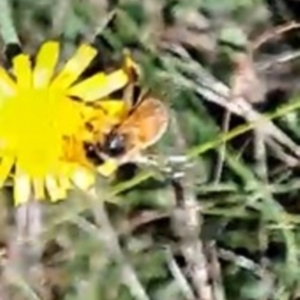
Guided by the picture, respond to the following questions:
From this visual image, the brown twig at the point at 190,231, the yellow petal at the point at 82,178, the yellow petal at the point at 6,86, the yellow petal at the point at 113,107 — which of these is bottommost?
the brown twig at the point at 190,231

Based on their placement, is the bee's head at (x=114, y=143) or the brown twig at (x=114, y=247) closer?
the bee's head at (x=114, y=143)

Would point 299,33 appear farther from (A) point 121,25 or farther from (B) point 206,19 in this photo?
(A) point 121,25

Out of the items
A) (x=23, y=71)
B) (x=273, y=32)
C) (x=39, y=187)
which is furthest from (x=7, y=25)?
(x=273, y=32)

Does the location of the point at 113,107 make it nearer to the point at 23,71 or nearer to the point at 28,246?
the point at 23,71

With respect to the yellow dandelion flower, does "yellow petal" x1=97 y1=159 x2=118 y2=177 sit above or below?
below

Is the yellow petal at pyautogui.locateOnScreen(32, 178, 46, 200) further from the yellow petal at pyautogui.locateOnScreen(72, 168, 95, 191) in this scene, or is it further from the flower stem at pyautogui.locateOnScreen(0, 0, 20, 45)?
the flower stem at pyautogui.locateOnScreen(0, 0, 20, 45)

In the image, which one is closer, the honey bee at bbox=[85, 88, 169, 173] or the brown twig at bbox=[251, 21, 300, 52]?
the honey bee at bbox=[85, 88, 169, 173]

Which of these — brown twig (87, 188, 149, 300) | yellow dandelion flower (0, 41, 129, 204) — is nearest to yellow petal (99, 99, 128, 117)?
yellow dandelion flower (0, 41, 129, 204)

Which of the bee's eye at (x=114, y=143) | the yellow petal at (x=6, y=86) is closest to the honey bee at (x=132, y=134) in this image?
the bee's eye at (x=114, y=143)

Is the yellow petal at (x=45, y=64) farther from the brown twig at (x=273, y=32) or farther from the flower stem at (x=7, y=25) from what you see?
the brown twig at (x=273, y=32)
